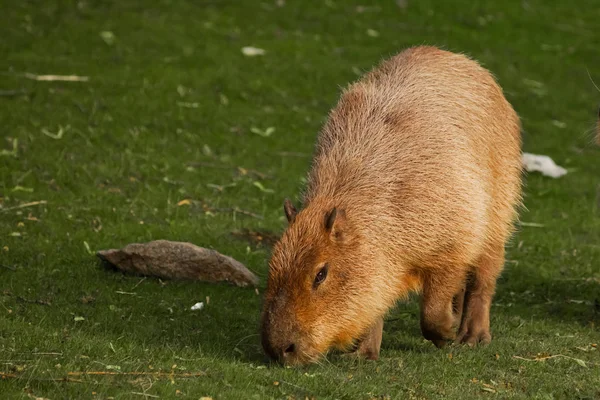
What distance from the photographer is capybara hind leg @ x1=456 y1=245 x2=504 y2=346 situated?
661 cm

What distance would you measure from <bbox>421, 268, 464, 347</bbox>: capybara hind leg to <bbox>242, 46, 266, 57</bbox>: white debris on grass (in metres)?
7.59

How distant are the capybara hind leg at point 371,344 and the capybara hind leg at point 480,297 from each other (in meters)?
0.75

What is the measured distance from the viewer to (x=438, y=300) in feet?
19.9

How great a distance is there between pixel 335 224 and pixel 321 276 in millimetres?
282

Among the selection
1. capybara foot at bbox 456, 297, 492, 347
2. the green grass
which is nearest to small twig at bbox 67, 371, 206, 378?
the green grass

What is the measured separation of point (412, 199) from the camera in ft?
19.5

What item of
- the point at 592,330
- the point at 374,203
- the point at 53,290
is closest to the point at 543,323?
the point at 592,330

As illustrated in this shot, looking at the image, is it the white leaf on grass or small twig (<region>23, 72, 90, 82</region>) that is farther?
small twig (<region>23, 72, 90, 82</region>)

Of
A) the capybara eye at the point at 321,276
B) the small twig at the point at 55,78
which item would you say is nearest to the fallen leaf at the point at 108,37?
the small twig at the point at 55,78

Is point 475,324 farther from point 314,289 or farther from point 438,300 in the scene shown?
point 314,289

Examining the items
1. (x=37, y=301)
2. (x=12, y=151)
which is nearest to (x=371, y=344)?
(x=37, y=301)

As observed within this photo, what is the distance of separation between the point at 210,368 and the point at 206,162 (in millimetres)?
5004

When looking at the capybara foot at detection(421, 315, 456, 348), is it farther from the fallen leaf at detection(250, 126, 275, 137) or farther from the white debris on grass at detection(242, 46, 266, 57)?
the white debris on grass at detection(242, 46, 266, 57)

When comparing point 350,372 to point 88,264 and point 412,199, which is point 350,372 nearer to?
point 412,199
